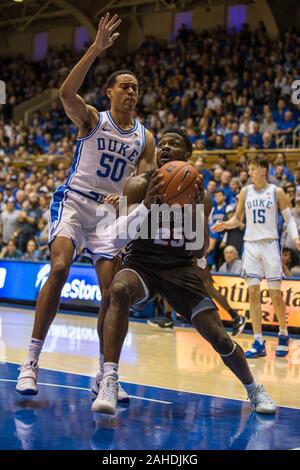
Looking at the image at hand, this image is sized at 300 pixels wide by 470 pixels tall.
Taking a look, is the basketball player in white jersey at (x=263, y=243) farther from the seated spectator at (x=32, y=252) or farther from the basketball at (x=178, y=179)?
the seated spectator at (x=32, y=252)

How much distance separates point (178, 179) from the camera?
4.91m

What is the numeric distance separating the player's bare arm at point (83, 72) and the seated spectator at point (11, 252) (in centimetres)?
1008

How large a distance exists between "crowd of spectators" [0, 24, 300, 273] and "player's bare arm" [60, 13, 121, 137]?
6.64m

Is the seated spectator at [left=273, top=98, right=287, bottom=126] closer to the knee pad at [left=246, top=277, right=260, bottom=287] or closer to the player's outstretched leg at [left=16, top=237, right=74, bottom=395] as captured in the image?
the knee pad at [left=246, top=277, right=260, bottom=287]

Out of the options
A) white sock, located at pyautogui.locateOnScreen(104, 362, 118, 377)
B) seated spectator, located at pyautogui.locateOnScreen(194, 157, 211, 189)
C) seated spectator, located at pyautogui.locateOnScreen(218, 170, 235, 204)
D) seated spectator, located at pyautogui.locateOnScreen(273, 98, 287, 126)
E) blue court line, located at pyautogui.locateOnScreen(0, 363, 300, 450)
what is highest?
seated spectator, located at pyautogui.locateOnScreen(273, 98, 287, 126)

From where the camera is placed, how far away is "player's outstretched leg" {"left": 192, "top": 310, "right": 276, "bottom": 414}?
507 cm

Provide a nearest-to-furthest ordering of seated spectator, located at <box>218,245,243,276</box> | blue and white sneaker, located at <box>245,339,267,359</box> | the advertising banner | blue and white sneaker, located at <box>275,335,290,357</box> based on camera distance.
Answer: blue and white sneaker, located at <box>245,339,267,359</box> → blue and white sneaker, located at <box>275,335,290,357</box> → the advertising banner → seated spectator, located at <box>218,245,243,276</box>

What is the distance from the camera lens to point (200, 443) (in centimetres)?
421

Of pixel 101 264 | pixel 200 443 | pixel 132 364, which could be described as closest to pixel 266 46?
pixel 132 364

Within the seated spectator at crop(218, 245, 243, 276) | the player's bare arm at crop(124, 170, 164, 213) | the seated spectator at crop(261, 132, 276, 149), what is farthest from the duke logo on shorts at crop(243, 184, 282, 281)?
the seated spectator at crop(261, 132, 276, 149)

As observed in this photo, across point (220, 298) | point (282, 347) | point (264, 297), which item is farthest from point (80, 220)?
point (264, 297)

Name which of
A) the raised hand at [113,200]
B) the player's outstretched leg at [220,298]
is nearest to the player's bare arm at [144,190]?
the raised hand at [113,200]

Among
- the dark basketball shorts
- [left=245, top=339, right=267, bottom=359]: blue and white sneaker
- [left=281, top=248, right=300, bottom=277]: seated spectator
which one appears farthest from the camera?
[left=281, top=248, right=300, bottom=277]: seated spectator
